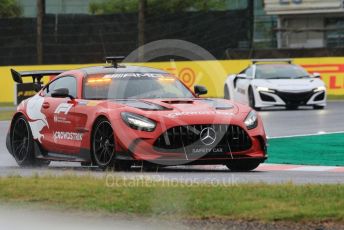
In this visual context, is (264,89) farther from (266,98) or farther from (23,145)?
(23,145)

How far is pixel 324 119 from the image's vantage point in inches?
985

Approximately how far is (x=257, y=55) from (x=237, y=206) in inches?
1418

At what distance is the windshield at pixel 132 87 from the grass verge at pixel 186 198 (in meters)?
3.05

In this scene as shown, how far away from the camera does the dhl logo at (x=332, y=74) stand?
38.1 m

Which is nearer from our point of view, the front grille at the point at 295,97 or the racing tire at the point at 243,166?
the racing tire at the point at 243,166

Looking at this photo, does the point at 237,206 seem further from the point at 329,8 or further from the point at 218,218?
the point at 329,8

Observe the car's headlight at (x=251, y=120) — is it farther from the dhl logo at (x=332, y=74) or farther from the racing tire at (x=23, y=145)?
the dhl logo at (x=332, y=74)

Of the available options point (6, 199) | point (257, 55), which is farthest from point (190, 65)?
point (6, 199)

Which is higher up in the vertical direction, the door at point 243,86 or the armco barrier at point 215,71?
the door at point 243,86

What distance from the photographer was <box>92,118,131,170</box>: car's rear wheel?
516 inches

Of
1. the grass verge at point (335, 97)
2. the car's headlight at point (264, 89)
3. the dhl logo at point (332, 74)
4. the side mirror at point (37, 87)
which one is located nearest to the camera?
the side mirror at point (37, 87)

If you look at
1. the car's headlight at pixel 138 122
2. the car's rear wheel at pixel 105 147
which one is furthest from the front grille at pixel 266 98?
the car's headlight at pixel 138 122

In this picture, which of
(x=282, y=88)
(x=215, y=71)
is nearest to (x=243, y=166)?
(x=282, y=88)

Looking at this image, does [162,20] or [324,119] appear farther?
[162,20]
